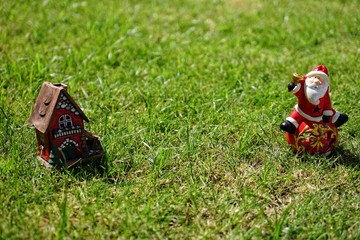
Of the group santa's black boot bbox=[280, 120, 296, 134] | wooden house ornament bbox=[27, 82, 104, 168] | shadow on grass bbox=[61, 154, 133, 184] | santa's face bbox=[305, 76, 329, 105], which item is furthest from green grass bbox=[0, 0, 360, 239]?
santa's face bbox=[305, 76, 329, 105]

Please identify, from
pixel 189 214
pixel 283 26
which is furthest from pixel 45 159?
pixel 283 26

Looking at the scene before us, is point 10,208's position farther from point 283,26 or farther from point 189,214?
point 283,26

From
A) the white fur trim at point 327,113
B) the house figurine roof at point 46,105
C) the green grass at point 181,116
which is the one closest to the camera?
the green grass at point 181,116

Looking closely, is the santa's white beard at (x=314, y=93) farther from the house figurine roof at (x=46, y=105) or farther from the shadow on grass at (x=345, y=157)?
the house figurine roof at (x=46, y=105)

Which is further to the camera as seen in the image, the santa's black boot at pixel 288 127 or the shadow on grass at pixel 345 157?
the shadow on grass at pixel 345 157

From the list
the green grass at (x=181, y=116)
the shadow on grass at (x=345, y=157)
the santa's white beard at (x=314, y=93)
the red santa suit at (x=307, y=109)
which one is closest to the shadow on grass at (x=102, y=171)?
the green grass at (x=181, y=116)
